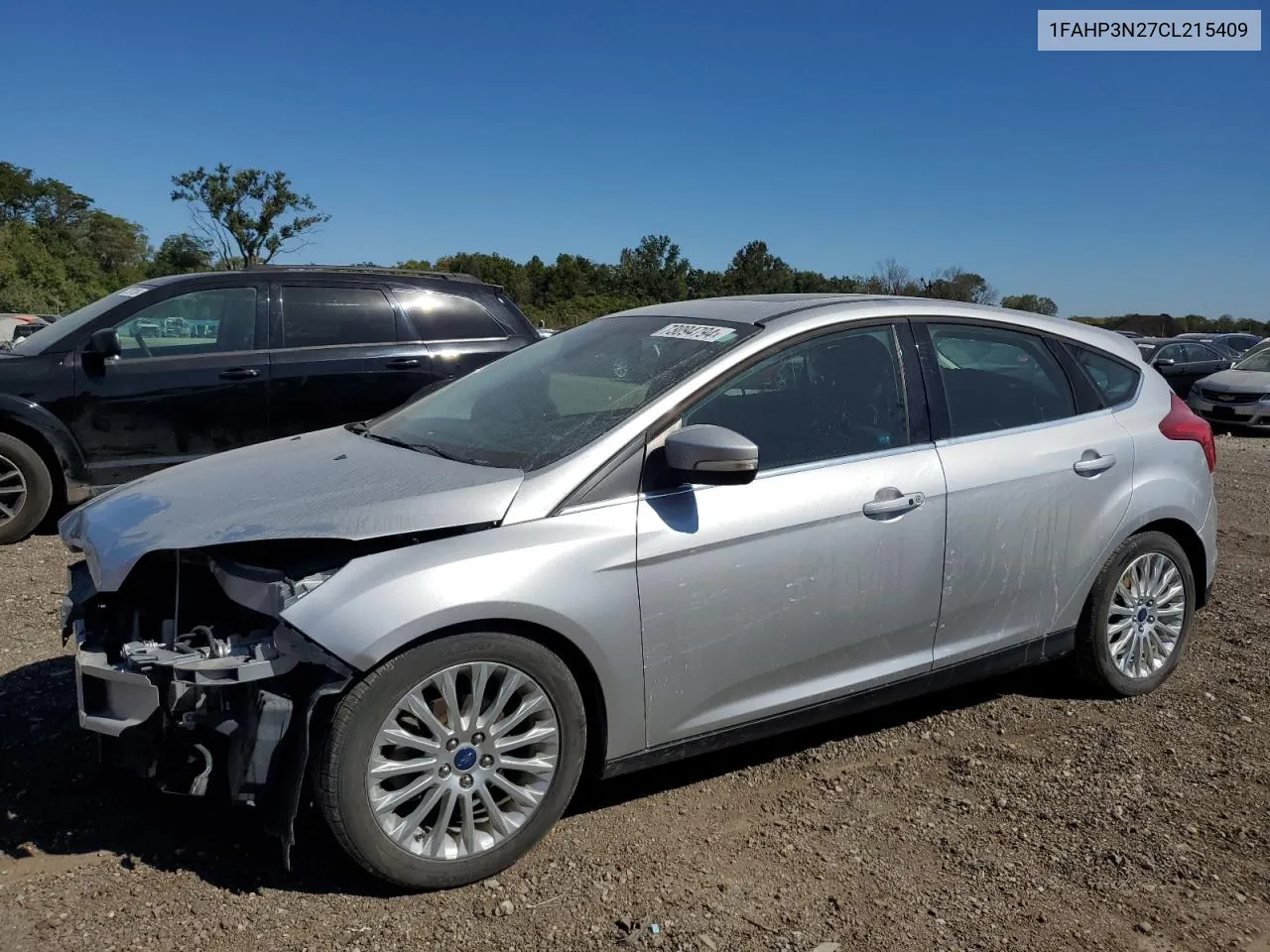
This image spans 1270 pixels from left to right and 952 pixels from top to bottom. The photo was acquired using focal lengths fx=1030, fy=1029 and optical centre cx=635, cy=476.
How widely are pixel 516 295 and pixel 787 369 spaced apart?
59761 millimetres

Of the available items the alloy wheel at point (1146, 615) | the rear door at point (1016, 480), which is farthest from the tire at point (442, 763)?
the alloy wheel at point (1146, 615)

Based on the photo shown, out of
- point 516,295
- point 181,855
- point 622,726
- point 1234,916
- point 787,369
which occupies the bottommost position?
point 1234,916

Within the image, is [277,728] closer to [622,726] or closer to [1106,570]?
[622,726]

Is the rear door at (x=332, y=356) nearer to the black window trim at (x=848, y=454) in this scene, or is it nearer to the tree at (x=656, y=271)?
the black window trim at (x=848, y=454)

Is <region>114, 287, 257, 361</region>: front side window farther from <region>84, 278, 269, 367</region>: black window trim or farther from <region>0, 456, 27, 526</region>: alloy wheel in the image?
<region>0, 456, 27, 526</region>: alloy wheel

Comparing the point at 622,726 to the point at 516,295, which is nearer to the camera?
the point at 622,726

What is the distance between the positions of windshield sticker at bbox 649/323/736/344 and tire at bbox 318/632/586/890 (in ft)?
4.24

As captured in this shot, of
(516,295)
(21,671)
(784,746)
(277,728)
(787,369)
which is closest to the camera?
(277,728)

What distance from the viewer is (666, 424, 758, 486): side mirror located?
3004mm

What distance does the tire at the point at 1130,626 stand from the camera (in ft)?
13.6

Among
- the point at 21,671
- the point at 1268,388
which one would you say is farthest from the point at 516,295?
the point at 21,671

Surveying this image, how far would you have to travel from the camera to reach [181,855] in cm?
306

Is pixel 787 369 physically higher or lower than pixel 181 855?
higher

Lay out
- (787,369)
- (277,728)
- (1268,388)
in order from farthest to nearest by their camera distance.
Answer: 1. (1268,388)
2. (787,369)
3. (277,728)
